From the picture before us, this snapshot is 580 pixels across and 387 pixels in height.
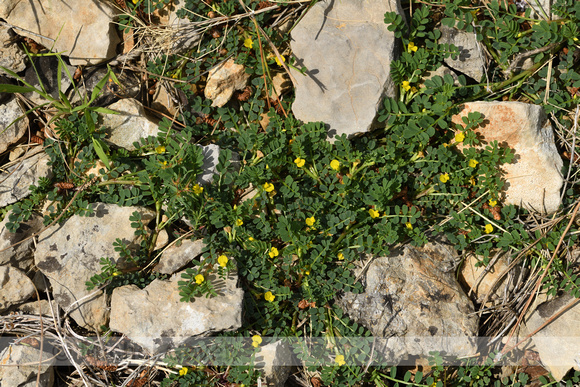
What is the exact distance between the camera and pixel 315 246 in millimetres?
4023

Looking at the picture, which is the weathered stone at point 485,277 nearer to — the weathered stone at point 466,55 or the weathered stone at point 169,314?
the weathered stone at point 466,55

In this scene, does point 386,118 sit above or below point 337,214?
above

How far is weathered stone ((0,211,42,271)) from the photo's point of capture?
4211 millimetres

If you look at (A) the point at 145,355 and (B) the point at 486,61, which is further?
(B) the point at 486,61

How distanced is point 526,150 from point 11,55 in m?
4.80

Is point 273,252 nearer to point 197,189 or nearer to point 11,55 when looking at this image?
point 197,189

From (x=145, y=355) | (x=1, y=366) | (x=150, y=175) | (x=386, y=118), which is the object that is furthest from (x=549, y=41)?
(x=1, y=366)

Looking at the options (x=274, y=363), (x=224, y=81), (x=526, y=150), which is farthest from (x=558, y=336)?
(x=224, y=81)

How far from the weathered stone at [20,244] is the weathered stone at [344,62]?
104 inches

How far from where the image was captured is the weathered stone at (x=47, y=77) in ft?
14.9

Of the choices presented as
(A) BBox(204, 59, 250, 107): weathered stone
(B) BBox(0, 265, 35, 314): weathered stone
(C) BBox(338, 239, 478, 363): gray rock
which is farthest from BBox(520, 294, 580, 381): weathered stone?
(B) BBox(0, 265, 35, 314): weathered stone

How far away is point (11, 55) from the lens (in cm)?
445

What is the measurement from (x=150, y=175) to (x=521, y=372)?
3672mm

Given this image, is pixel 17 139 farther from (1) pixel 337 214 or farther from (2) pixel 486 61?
(2) pixel 486 61
